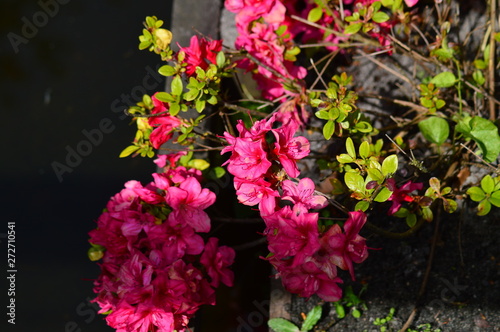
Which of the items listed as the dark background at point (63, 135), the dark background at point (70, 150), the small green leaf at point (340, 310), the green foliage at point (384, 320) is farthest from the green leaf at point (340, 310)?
the dark background at point (63, 135)

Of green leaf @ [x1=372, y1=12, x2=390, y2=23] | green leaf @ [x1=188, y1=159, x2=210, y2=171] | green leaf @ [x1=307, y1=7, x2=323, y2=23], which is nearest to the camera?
green leaf @ [x1=372, y1=12, x2=390, y2=23]

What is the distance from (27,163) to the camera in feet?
9.28

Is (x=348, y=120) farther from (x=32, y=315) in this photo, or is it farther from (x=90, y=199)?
(x=32, y=315)

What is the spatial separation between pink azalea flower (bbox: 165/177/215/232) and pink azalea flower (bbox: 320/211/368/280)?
481mm

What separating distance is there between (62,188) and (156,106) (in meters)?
1.24

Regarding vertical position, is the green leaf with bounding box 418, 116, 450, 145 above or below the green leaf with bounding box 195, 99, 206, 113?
below

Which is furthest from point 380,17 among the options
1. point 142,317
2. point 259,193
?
point 142,317

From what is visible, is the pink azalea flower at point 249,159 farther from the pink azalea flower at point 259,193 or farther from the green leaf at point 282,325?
the green leaf at point 282,325

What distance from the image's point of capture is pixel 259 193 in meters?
1.44

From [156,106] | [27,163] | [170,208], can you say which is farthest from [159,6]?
[170,208]

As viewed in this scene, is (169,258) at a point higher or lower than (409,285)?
higher

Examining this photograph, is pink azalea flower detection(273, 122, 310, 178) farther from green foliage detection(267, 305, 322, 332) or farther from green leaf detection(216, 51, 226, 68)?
green foliage detection(267, 305, 322, 332)

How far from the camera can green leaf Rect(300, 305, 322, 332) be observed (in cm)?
191

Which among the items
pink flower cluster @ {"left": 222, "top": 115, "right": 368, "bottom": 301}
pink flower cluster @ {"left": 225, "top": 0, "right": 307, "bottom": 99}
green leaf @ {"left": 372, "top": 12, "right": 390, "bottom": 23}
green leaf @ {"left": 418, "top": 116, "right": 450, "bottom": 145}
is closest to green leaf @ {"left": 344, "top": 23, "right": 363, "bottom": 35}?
green leaf @ {"left": 372, "top": 12, "right": 390, "bottom": 23}
